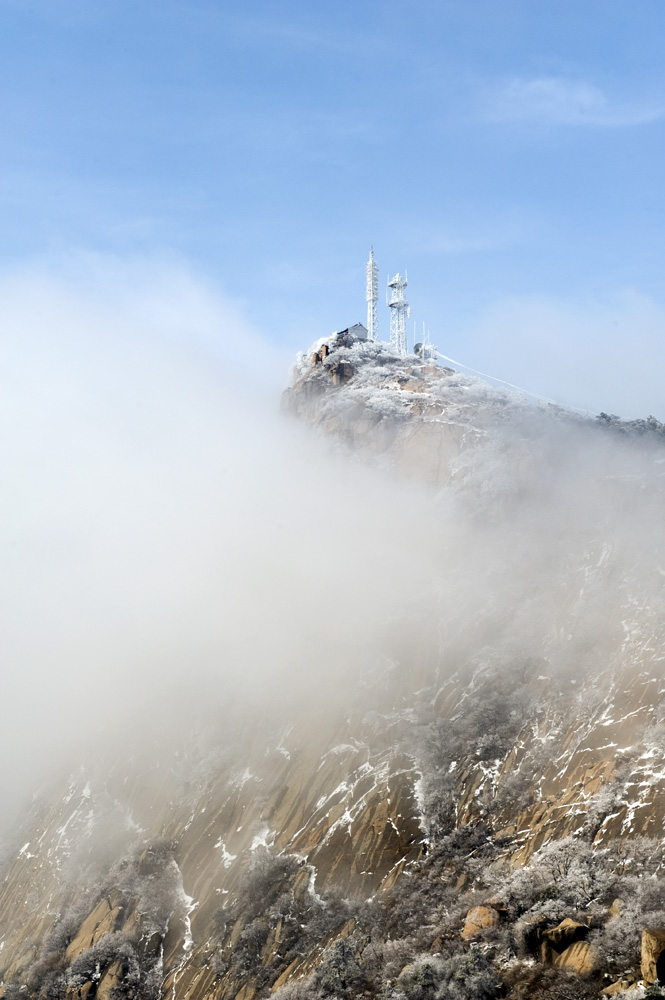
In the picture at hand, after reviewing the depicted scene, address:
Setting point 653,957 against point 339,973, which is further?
point 339,973

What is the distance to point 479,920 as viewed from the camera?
141ft

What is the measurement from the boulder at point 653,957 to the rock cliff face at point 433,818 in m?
0.16

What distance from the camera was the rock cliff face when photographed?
4288 cm

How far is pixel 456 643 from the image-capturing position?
76750 millimetres

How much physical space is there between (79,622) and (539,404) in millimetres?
83131

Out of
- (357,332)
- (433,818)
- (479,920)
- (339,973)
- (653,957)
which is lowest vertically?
(339,973)

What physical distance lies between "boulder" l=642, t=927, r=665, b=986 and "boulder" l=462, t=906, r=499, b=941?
35.0 feet

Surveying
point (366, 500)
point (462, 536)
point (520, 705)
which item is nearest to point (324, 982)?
point (520, 705)

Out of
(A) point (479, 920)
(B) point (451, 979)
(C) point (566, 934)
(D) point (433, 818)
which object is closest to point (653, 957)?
(C) point (566, 934)

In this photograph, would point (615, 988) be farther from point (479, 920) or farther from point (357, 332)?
point (357, 332)

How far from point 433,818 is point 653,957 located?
25.2 meters

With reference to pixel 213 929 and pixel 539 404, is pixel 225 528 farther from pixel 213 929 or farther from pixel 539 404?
pixel 213 929

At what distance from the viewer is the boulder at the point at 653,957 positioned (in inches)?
1281

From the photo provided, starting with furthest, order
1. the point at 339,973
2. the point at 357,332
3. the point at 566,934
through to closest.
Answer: the point at 357,332
the point at 339,973
the point at 566,934
